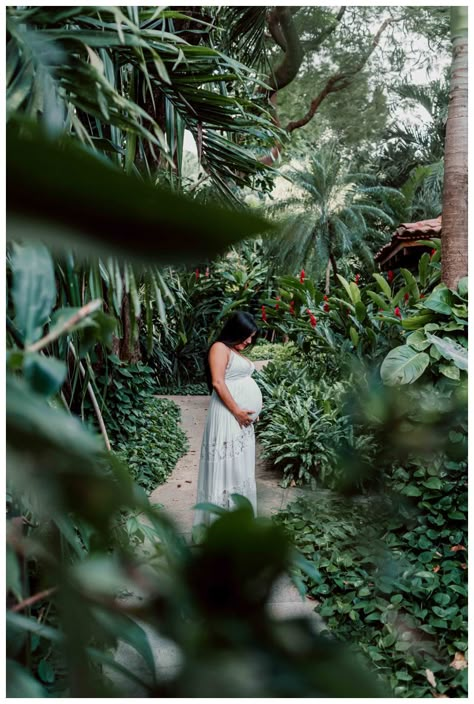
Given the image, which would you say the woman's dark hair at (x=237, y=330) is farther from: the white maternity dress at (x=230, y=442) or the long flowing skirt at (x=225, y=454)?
the long flowing skirt at (x=225, y=454)

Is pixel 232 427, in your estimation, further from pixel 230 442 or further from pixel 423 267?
pixel 423 267

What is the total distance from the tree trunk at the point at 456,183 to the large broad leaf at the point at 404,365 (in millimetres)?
579

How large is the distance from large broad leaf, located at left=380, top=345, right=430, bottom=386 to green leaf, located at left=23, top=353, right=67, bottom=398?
7.17 feet

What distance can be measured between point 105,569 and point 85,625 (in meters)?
0.05

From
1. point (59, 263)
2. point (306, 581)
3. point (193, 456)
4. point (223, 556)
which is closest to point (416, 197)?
point (193, 456)

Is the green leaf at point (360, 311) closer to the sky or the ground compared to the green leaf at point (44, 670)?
closer to the sky

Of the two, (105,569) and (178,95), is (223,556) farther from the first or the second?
(178,95)

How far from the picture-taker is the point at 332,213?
14438 mm

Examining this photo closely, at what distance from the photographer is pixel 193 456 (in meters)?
5.33

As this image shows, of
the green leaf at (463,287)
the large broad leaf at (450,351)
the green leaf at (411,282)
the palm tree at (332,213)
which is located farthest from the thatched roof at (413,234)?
the palm tree at (332,213)

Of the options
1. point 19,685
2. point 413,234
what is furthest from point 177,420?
point 19,685

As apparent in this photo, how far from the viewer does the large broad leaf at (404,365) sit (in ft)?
7.70

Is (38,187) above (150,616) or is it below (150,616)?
above

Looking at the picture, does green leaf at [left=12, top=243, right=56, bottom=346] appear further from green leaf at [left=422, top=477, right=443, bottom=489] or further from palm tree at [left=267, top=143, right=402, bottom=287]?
palm tree at [left=267, top=143, right=402, bottom=287]
